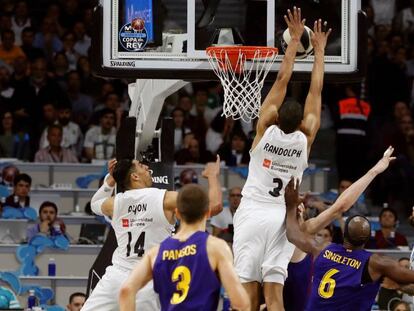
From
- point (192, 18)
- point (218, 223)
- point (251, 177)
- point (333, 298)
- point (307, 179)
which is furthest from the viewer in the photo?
point (307, 179)

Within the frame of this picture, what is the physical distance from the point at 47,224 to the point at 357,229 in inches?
271

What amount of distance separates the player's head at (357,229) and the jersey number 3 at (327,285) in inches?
11.7

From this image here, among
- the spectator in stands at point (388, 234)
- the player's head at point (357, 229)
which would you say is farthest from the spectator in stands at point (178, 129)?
the player's head at point (357, 229)

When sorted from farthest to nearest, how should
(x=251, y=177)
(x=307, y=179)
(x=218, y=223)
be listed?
(x=307, y=179)
(x=218, y=223)
(x=251, y=177)

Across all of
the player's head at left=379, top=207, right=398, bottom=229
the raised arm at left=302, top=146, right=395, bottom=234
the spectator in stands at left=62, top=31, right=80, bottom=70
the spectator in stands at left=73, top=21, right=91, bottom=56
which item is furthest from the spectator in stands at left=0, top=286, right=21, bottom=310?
the spectator in stands at left=73, top=21, right=91, bottom=56

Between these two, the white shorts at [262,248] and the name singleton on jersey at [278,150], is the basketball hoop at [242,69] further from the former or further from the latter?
the white shorts at [262,248]

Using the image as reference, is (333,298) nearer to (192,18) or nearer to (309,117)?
(309,117)

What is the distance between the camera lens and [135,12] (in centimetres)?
1198

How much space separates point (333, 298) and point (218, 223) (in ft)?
20.4

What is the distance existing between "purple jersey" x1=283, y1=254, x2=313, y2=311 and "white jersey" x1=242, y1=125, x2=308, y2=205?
68cm

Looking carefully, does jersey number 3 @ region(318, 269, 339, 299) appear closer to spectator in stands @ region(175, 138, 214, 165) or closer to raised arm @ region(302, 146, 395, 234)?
raised arm @ region(302, 146, 395, 234)

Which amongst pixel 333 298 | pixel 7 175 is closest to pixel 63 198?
pixel 7 175

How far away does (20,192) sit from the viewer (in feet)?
55.2

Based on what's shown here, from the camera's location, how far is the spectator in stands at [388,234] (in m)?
16.8
